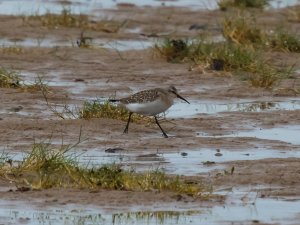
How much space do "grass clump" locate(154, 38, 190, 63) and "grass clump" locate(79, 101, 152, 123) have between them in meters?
3.97

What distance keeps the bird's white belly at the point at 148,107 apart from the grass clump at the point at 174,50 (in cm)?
477

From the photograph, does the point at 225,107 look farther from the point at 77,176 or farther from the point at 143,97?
the point at 77,176

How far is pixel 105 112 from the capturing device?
1456 centimetres

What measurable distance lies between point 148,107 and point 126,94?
2818mm

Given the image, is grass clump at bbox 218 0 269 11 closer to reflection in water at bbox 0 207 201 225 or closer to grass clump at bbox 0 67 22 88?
grass clump at bbox 0 67 22 88

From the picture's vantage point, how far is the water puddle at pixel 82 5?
2400cm

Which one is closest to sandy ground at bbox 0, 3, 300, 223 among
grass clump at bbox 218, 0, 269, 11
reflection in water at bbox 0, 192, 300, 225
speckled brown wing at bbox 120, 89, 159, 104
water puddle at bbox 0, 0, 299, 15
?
reflection in water at bbox 0, 192, 300, 225

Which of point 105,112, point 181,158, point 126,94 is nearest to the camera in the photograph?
point 181,158

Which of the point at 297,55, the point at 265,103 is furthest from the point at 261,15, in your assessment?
the point at 265,103

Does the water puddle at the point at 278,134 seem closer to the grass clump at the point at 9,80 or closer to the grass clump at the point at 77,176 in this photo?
the grass clump at the point at 77,176

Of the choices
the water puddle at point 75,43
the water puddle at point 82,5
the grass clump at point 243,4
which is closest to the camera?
the water puddle at point 75,43

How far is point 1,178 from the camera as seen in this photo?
37.2ft

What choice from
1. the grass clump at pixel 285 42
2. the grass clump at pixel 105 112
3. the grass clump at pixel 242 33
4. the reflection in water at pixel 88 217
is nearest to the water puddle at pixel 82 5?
the grass clump at pixel 242 33

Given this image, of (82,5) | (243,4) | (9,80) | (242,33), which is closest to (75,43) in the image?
(242,33)
